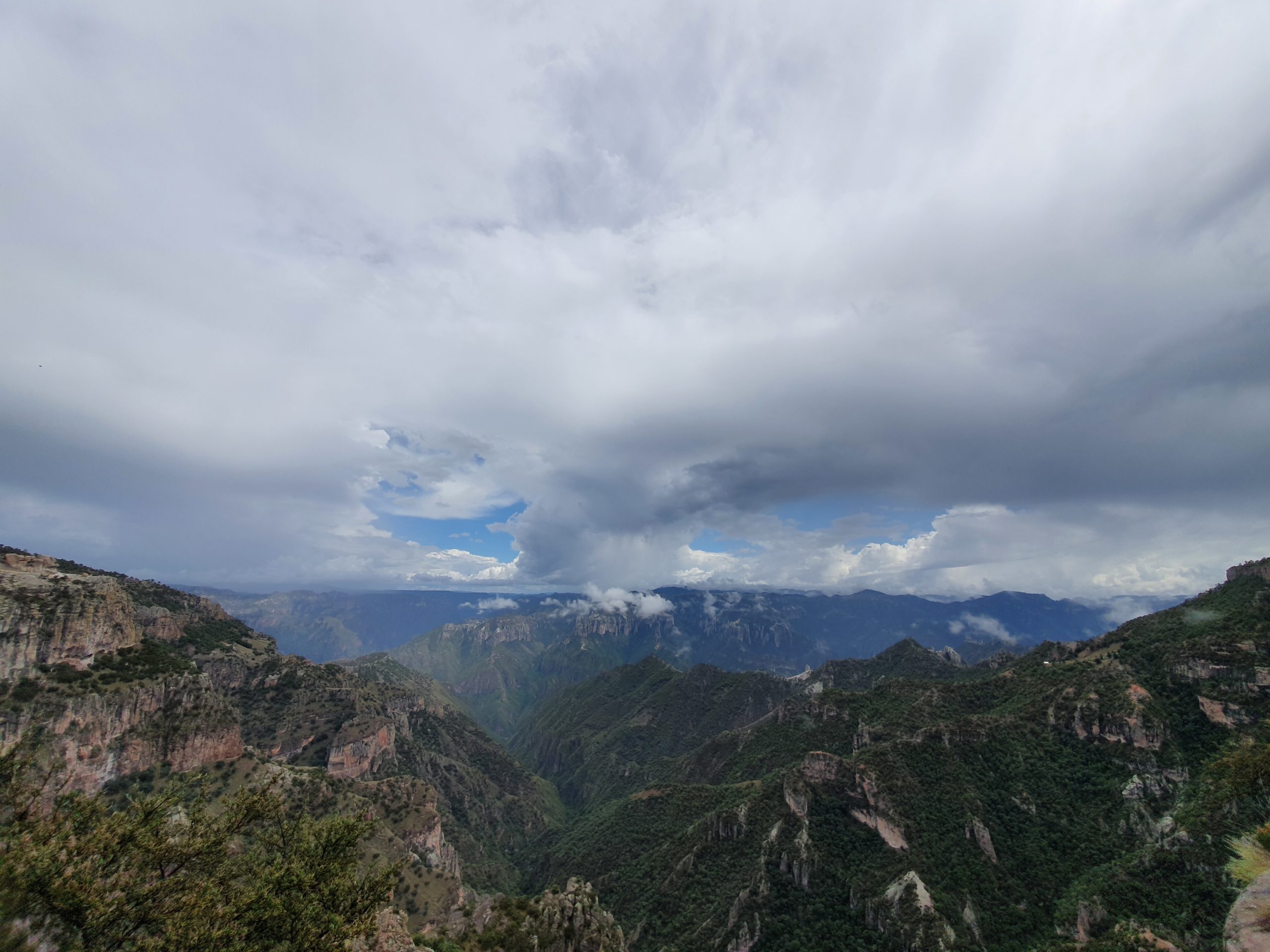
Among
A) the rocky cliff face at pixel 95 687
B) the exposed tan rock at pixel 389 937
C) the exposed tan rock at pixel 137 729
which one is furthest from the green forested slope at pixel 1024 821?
the rocky cliff face at pixel 95 687

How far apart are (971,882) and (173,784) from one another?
154581 millimetres

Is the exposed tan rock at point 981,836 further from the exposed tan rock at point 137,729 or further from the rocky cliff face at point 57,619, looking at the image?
the rocky cliff face at point 57,619

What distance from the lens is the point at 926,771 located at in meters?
141

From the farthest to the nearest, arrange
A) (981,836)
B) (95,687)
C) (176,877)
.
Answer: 1. (981,836)
2. (95,687)
3. (176,877)

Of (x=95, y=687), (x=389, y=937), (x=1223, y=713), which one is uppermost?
(x=95, y=687)

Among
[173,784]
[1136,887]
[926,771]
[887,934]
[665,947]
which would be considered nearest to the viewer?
[173,784]

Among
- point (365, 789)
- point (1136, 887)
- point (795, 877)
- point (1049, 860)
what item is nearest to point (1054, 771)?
point (1049, 860)

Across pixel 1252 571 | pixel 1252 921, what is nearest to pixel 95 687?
pixel 1252 921

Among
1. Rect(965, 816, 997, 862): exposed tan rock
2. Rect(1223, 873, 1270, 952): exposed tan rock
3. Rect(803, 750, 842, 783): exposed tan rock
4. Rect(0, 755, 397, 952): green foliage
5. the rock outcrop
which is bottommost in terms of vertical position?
the rock outcrop

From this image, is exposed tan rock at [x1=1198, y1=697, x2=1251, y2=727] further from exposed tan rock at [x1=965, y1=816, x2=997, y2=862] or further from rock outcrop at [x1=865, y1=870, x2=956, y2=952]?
rock outcrop at [x1=865, y1=870, x2=956, y2=952]

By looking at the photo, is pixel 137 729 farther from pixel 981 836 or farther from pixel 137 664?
pixel 981 836

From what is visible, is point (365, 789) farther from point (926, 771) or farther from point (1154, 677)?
point (1154, 677)

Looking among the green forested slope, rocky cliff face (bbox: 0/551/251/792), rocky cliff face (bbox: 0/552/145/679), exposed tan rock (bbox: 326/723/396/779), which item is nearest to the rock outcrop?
the green forested slope

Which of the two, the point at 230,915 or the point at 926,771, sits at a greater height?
the point at 230,915
